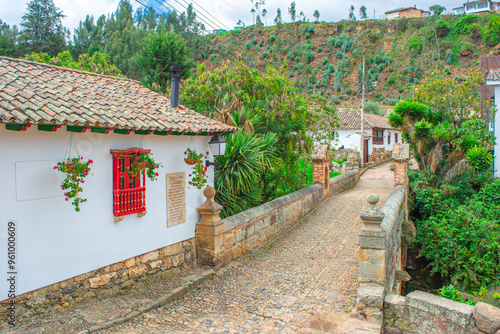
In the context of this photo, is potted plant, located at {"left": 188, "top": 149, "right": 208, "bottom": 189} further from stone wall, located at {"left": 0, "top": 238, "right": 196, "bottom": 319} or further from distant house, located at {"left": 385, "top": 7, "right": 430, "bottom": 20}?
distant house, located at {"left": 385, "top": 7, "right": 430, "bottom": 20}

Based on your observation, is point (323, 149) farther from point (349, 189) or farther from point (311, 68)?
point (311, 68)

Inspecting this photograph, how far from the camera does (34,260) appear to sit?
4562 mm

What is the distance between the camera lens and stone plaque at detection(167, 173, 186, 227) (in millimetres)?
6734

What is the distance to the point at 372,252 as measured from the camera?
5.69 metres

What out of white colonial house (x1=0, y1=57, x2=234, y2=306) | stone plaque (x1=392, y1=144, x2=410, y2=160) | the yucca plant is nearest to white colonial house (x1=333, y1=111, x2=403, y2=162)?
stone plaque (x1=392, y1=144, x2=410, y2=160)

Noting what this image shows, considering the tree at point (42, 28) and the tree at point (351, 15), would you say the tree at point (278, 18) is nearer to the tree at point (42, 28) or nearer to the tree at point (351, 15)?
the tree at point (351, 15)

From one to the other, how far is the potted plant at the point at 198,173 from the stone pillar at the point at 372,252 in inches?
124

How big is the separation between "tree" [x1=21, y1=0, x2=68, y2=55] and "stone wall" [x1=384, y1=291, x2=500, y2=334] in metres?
33.6

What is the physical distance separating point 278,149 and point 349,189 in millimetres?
7692

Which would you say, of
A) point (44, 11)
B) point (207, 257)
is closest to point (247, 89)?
Answer: point (207, 257)

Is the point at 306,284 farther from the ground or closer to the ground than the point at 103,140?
closer to the ground

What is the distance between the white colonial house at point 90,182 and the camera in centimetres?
441

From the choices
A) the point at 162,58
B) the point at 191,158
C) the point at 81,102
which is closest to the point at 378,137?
the point at 162,58

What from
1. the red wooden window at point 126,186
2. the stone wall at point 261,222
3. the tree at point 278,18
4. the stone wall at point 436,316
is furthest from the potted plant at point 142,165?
the tree at point 278,18
